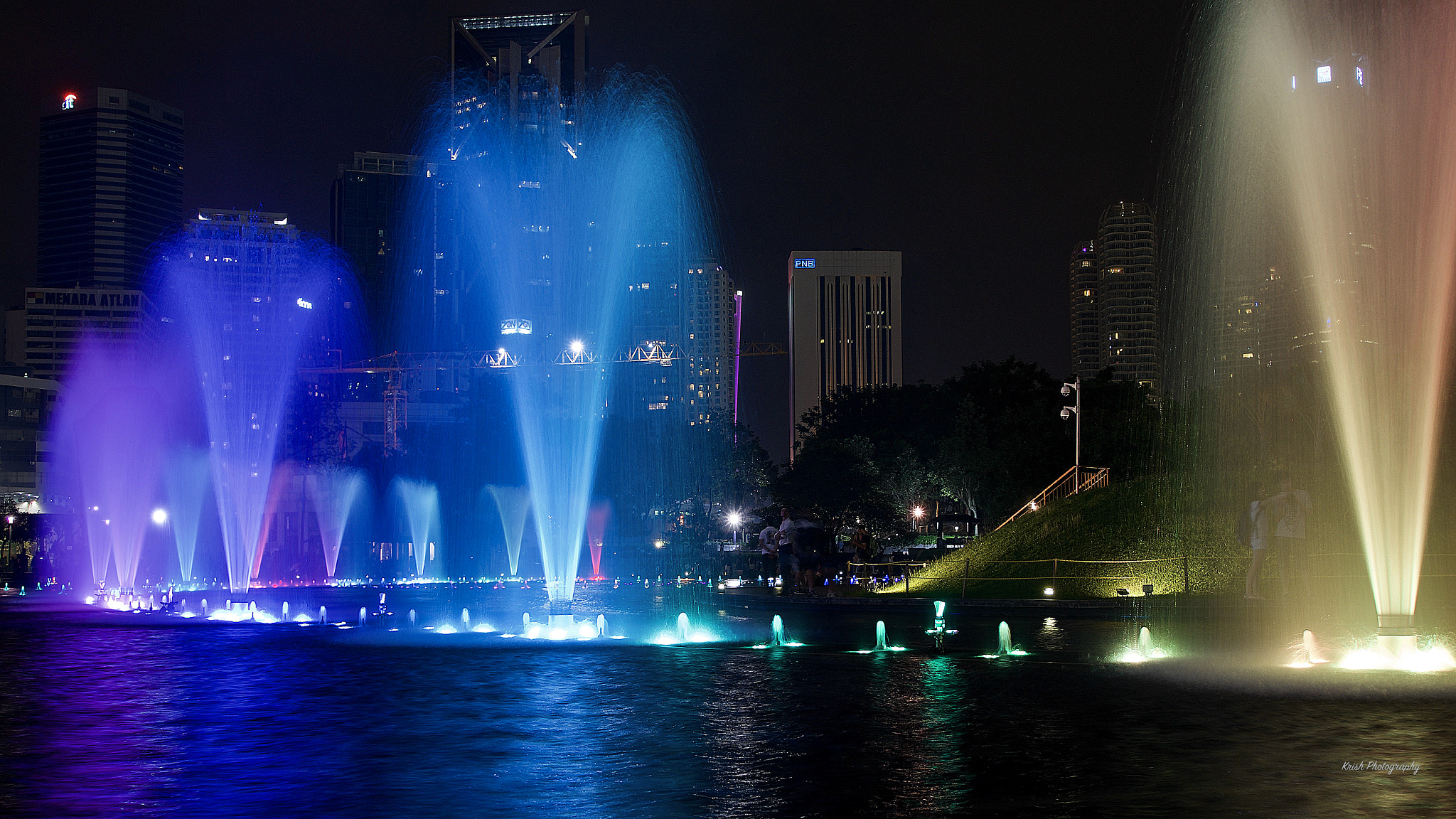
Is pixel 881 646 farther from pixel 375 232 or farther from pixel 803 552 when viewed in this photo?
pixel 375 232

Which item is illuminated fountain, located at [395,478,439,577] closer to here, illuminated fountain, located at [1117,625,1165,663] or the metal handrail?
the metal handrail

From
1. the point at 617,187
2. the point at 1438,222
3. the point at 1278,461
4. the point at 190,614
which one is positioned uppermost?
the point at 617,187

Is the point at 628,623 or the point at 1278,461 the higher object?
the point at 1278,461

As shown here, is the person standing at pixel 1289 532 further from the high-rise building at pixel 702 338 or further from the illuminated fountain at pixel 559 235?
the high-rise building at pixel 702 338

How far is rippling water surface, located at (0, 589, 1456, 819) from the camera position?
9.29 m

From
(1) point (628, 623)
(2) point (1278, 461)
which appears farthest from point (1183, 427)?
(1) point (628, 623)

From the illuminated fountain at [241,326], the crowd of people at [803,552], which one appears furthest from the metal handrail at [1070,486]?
the illuminated fountain at [241,326]

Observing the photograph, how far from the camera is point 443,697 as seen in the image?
50.0ft

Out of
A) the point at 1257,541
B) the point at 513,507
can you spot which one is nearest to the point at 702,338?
the point at 513,507

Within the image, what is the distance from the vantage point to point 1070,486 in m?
48.7

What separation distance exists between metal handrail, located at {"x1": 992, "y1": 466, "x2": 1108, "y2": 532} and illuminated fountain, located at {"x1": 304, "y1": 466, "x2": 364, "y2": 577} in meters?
38.4

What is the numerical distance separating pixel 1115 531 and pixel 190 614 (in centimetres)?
2648

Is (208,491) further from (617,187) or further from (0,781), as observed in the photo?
(0,781)

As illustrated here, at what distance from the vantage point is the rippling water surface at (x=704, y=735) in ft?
30.5
